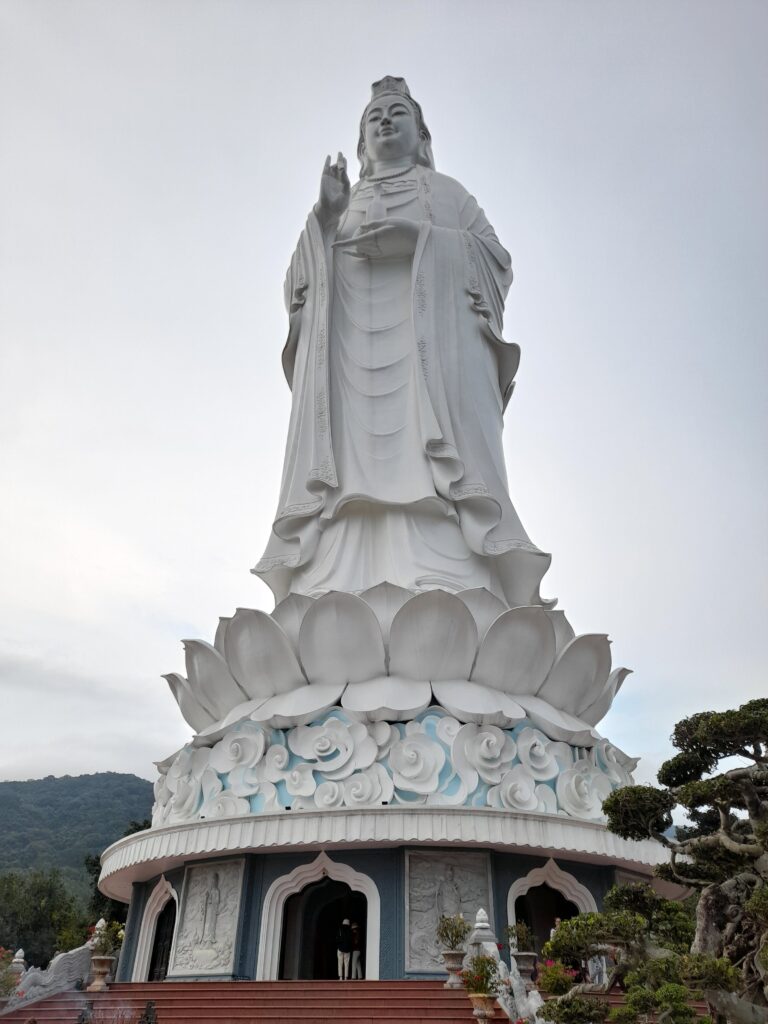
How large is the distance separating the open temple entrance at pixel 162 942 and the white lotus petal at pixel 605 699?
17.3ft

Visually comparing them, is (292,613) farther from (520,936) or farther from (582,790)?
(520,936)

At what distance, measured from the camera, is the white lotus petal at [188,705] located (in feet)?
34.9

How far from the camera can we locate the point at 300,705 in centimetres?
934

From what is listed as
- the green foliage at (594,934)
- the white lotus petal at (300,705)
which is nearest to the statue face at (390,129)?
the white lotus petal at (300,705)

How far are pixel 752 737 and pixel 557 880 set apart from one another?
186 inches

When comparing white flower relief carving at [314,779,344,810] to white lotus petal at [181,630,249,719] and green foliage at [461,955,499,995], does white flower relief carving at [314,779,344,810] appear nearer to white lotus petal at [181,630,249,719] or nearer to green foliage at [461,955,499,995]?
white lotus petal at [181,630,249,719]

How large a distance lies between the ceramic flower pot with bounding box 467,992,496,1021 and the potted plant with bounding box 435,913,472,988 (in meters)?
0.66

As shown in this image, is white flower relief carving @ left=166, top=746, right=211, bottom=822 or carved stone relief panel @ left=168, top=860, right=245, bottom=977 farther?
white flower relief carving @ left=166, top=746, right=211, bottom=822

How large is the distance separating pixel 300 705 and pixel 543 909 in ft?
11.6

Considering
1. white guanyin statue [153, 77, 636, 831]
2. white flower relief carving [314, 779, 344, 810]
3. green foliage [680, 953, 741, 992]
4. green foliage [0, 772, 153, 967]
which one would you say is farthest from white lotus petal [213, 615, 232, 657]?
green foliage [0, 772, 153, 967]

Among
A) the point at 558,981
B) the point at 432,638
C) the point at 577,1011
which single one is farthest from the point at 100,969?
the point at 577,1011

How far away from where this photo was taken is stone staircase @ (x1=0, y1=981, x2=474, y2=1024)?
20.9 feet

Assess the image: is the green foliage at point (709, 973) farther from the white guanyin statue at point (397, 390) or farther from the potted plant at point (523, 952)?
the white guanyin statue at point (397, 390)

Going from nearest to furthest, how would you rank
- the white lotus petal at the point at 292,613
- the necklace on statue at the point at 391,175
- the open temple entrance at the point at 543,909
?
1. the open temple entrance at the point at 543,909
2. the white lotus petal at the point at 292,613
3. the necklace on statue at the point at 391,175
